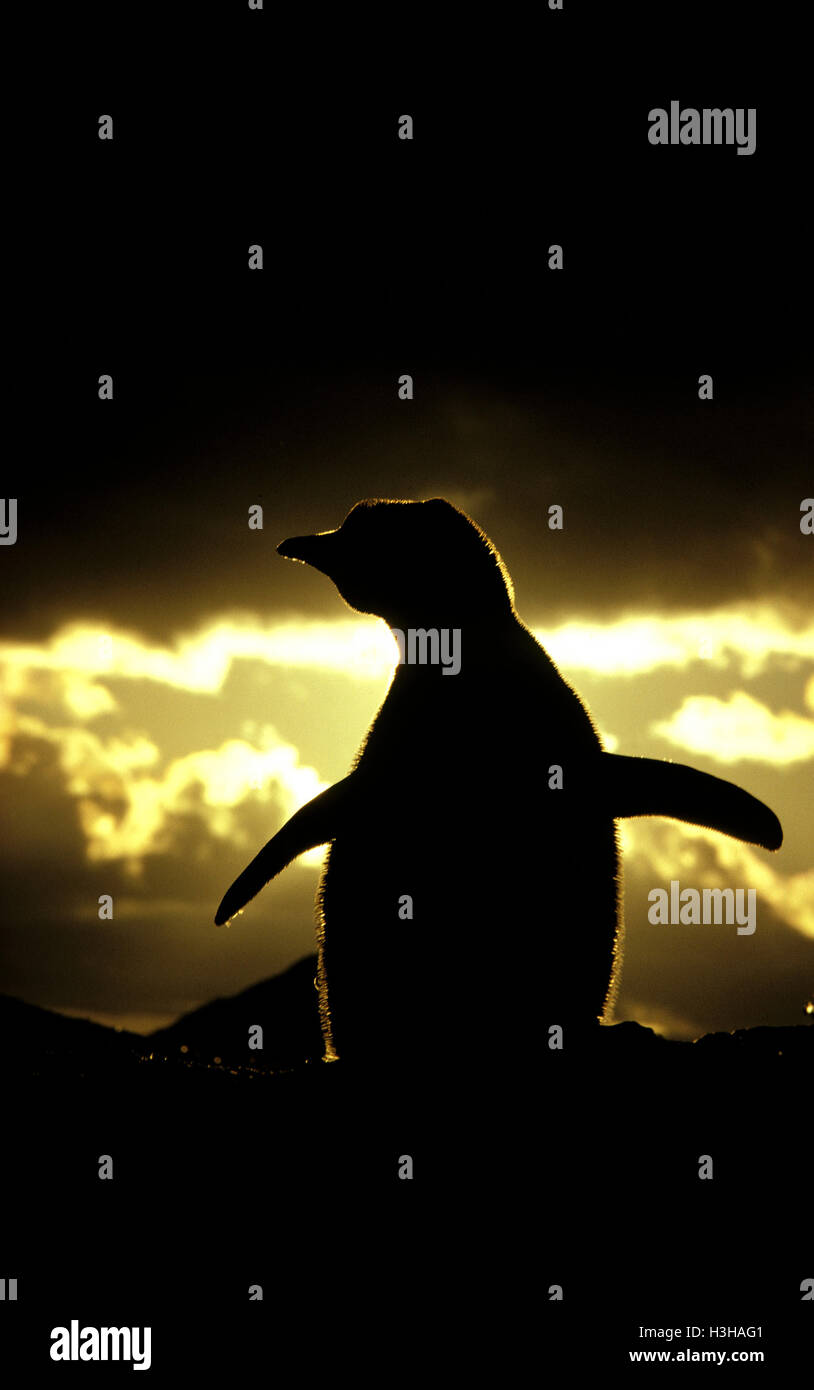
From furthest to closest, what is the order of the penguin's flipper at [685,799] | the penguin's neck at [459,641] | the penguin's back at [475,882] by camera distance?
the penguin's neck at [459,641] → the penguin's flipper at [685,799] → the penguin's back at [475,882]

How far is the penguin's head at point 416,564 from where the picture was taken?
4688 mm

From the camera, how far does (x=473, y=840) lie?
4133 mm

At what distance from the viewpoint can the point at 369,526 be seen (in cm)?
492

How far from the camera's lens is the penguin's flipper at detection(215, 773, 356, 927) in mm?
4555

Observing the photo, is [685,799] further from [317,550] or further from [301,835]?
[317,550]

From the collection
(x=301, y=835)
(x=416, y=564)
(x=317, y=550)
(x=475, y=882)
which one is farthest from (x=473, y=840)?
(x=317, y=550)

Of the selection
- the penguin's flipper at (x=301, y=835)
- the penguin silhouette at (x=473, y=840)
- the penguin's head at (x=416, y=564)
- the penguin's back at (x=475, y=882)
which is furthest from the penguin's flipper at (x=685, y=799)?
the penguin's flipper at (x=301, y=835)

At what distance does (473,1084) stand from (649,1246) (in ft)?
2.37

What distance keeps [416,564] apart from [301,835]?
1.26 metres

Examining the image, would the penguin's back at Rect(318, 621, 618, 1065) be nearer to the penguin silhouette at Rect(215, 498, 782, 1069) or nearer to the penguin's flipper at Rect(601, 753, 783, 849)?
the penguin silhouette at Rect(215, 498, 782, 1069)

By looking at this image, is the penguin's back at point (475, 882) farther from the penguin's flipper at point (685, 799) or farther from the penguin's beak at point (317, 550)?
the penguin's beak at point (317, 550)

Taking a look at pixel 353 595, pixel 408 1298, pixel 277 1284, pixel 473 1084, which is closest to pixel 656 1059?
pixel 473 1084

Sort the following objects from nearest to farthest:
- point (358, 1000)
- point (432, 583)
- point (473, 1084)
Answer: point (473, 1084), point (358, 1000), point (432, 583)

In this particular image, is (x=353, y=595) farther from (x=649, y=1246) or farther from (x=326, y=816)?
(x=649, y=1246)
